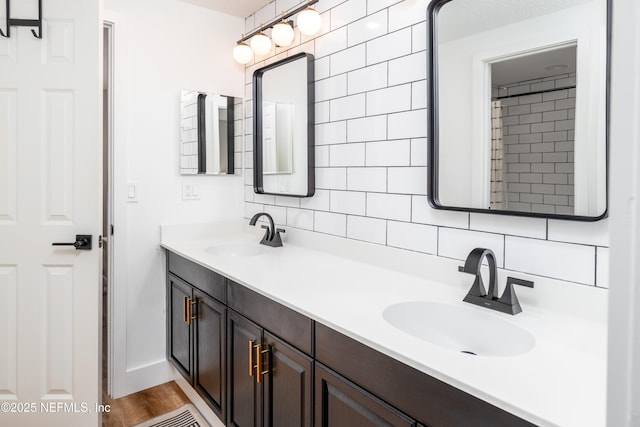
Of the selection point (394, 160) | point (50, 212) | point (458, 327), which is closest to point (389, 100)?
point (394, 160)

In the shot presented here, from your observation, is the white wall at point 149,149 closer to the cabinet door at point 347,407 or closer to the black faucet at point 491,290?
the cabinet door at point 347,407

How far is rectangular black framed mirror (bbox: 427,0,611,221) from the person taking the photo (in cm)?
112

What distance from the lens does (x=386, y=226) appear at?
1731 mm

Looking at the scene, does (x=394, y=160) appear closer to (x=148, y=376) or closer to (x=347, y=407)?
(x=347, y=407)

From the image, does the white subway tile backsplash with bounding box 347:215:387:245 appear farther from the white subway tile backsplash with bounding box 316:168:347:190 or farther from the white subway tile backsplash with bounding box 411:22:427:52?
the white subway tile backsplash with bounding box 411:22:427:52

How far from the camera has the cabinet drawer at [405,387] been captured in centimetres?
80

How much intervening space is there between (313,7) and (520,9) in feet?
3.84


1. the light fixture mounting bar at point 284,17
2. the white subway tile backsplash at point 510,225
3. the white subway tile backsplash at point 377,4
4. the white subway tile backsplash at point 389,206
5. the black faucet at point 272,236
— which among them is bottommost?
the black faucet at point 272,236

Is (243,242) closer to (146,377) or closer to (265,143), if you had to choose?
(265,143)

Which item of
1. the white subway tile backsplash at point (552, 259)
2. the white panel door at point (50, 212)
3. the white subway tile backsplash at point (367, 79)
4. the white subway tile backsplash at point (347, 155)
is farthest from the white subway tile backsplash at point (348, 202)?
the white panel door at point (50, 212)

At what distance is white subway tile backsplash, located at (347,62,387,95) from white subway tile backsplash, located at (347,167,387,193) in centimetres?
37

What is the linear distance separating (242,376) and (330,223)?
84cm

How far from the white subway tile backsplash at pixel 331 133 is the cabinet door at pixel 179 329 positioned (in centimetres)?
106

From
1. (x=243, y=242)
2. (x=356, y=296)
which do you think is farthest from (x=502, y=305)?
(x=243, y=242)
